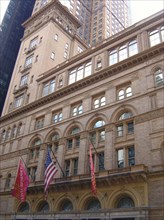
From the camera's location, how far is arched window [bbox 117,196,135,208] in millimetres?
23531

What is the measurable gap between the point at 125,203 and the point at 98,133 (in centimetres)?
844

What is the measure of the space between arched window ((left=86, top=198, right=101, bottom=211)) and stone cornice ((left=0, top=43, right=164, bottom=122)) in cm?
1448

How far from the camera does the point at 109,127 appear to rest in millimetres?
28625

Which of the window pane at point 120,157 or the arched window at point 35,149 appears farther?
the arched window at point 35,149

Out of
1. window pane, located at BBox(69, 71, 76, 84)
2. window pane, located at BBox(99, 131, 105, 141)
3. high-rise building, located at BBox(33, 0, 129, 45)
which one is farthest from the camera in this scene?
high-rise building, located at BBox(33, 0, 129, 45)

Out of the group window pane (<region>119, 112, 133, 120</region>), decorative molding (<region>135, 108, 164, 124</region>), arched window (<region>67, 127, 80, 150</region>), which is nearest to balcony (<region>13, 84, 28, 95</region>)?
arched window (<region>67, 127, 80, 150</region>)

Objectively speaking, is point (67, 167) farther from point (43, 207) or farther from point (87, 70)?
point (87, 70)

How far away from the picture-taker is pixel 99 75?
3284 cm

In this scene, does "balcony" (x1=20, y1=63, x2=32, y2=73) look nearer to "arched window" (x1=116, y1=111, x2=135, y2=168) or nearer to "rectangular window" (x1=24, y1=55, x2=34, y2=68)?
"rectangular window" (x1=24, y1=55, x2=34, y2=68)

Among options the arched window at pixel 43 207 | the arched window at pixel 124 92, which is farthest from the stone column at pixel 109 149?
the arched window at pixel 43 207

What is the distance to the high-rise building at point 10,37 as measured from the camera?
286ft

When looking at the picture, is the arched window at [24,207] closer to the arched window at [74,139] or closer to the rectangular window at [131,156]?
the arched window at [74,139]

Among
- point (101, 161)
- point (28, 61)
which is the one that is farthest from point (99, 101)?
point (28, 61)

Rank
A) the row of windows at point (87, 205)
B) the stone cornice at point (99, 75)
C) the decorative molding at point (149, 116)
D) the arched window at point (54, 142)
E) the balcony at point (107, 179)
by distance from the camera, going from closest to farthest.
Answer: the balcony at point (107, 179) < the row of windows at point (87, 205) < the decorative molding at point (149, 116) < the stone cornice at point (99, 75) < the arched window at point (54, 142)
